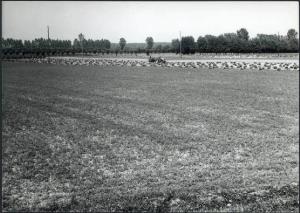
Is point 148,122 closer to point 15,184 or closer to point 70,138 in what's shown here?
point 70,138

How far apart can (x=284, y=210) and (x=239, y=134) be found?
5.11 metres

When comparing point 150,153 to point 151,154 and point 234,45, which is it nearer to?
point 151,154

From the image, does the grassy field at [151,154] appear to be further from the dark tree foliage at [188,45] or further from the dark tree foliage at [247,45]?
the dark tree foliage at [188,45]

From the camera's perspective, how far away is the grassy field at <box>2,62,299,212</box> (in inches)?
251

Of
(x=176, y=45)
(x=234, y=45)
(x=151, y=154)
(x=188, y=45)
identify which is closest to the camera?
(x=151, y=154)

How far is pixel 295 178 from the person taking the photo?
7.27 metres

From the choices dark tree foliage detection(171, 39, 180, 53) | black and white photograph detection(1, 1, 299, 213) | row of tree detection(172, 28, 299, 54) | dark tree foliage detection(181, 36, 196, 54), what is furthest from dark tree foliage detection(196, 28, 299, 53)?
black and white photograph detection(1, 1, 299, 213)

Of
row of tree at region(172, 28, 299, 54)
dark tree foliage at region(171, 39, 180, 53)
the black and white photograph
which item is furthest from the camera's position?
dark tree foliage at region(171, 39, 180, 53)

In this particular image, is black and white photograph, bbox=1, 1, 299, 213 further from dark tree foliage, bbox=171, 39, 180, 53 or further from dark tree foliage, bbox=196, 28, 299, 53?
dark tree foliage, bbox=171, 39, 180, 53

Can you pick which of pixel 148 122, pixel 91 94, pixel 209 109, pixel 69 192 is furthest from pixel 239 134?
pixel 91 94

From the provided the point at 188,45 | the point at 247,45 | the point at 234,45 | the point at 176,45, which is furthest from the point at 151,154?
the point at 176,45

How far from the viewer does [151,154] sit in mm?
9031

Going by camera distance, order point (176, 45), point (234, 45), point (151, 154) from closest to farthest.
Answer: point (151, 154), point (234, 45), point (176, 45)

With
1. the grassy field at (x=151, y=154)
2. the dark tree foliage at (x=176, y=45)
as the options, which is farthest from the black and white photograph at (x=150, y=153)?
the dark tree foliage at (x=176, y=45)
